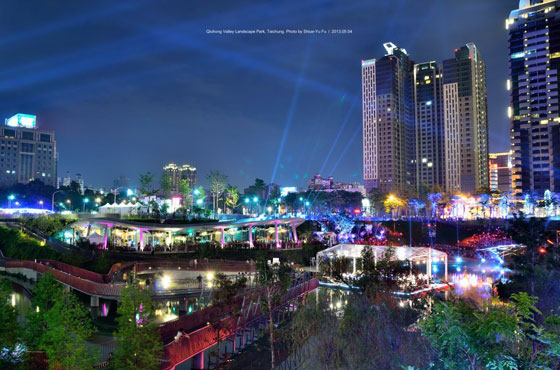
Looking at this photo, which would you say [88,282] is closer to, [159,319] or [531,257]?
[159,319]

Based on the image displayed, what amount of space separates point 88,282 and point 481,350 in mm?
24893

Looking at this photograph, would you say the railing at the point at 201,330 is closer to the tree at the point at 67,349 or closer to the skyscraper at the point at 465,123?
the tree at the point at 67,349

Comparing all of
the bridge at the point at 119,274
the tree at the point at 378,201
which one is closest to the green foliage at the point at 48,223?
the bridge at the point at 119,274

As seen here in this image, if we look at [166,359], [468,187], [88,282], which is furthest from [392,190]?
[166,359]

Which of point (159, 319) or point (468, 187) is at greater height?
point (468, 187)

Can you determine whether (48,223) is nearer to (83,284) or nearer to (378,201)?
(83,284)

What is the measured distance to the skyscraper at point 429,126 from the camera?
145 meters

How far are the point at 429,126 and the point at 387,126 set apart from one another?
65.4ft

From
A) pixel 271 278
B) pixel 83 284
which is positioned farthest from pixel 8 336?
pixel 83 284

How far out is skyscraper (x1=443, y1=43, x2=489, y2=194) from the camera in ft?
455

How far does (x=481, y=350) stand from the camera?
589cm

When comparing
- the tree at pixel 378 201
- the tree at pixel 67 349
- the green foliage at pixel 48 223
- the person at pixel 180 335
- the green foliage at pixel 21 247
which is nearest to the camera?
the tree at pixel 67 349

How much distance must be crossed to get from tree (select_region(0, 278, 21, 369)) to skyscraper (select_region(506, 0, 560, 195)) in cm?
11394

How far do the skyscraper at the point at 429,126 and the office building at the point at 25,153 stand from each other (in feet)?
428
